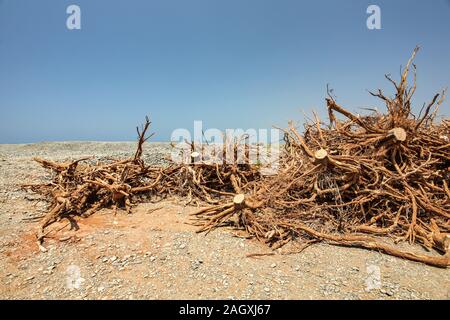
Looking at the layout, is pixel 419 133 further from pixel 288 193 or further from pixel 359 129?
pixel 288 193

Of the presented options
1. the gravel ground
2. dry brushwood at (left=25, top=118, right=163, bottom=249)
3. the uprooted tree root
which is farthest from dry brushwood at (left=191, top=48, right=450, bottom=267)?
dry brushwood at (left=25, top=118, right=163, bottom=249)

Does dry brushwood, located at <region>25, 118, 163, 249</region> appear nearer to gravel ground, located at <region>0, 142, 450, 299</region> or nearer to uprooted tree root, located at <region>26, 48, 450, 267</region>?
uprooted tree root, located at <region>26, 48, 450, 267</region>

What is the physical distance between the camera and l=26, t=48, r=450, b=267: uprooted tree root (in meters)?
3.56

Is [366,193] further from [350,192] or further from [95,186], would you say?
[95,186]

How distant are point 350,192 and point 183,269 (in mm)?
2613

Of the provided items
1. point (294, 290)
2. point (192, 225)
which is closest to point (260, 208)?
point (192, 225)

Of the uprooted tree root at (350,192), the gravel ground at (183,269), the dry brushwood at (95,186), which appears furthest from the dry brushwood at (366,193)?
the dry brushwood at (95,186)

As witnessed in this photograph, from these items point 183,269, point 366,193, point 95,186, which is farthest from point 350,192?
point 95,186

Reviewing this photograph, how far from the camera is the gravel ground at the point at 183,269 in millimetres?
2482

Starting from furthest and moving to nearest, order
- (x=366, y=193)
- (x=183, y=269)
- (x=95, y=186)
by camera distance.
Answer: (x=95, y=186), (x=366, y=193), (x=183, y=269)

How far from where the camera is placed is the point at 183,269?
2.87m

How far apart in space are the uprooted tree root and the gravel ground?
274 millimetres
